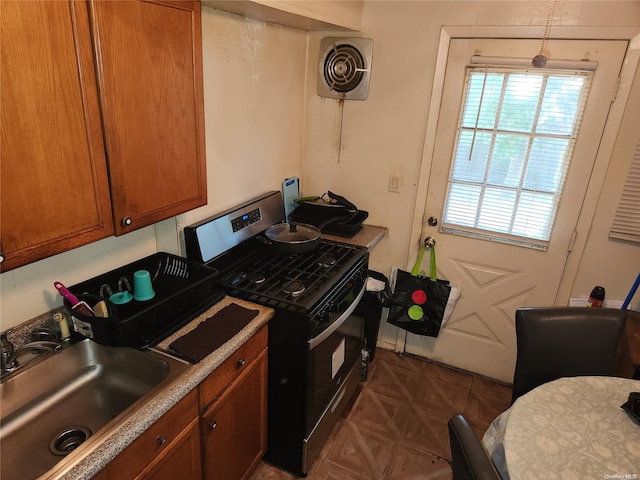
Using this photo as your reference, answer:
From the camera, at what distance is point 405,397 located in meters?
2.43

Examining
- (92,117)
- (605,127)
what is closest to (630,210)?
(605,127)

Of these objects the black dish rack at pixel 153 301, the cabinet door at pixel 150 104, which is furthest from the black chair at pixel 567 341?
the cabinet door at pixel 150 104

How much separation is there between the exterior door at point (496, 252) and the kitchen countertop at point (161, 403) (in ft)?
4.39

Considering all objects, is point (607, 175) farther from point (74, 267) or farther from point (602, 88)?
point (74, 267)

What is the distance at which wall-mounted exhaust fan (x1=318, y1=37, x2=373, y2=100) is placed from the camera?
2330 mm

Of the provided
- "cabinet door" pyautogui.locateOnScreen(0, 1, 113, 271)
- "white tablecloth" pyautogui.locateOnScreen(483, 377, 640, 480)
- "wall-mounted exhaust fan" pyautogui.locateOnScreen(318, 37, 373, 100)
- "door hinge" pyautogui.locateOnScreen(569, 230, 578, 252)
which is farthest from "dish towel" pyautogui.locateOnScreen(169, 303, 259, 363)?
"door hinge" pyautogui.locateOnScreen(569, 230, 578, 252)

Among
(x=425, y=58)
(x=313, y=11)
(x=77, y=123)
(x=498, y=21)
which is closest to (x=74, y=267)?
(x=77, y=123)

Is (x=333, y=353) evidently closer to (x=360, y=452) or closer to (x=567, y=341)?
(x=360, y=452)

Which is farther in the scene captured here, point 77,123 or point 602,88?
point 602,88

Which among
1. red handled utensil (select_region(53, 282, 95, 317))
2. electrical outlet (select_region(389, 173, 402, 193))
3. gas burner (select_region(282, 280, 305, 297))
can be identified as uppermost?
electrical outlet (select_region(389, 173, 402, 193))

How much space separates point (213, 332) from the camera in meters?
1.46

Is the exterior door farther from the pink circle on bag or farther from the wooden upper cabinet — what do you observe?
the wooden upper cabinet

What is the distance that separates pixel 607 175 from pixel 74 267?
7.85 ft

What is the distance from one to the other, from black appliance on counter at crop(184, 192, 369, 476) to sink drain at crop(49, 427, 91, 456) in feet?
2.21
